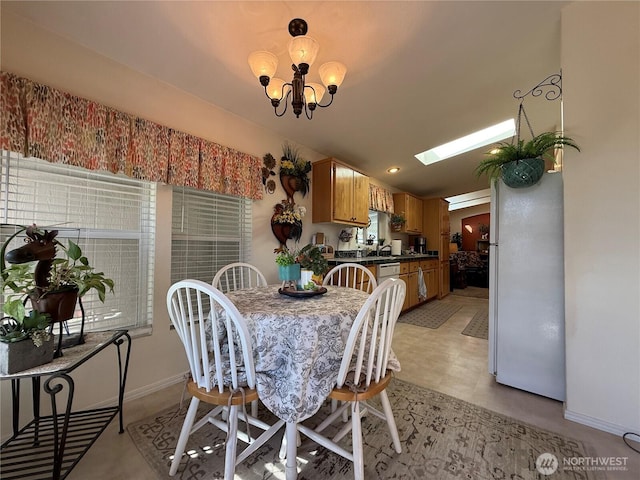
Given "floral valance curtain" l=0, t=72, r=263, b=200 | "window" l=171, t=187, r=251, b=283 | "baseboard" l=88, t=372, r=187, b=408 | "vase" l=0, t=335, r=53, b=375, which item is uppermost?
"floral valance curtain" l=0, t=72, r=263, b=200

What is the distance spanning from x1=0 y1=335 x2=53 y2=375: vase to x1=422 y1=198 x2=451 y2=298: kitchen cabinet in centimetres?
605

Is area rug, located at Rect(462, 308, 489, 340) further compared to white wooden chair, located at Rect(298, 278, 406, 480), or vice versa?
area rug, located at Rect(462, 308, 489, 340)

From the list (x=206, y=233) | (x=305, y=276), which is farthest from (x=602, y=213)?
(x=206, y=233)

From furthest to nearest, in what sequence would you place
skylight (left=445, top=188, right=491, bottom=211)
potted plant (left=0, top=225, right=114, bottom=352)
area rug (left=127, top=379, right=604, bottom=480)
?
skylight (left=445, top=188, right=491, bottom=211) < area rug (left=127, top=379, right=604, bottom=480) < potted plant (left=0, top=225, right=114, bottom=352)

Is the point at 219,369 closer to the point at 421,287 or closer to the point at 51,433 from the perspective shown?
the point at 51,433

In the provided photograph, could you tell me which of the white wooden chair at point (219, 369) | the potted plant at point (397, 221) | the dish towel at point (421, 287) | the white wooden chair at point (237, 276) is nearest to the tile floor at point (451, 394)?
the white wooden chair at point (219, 369)

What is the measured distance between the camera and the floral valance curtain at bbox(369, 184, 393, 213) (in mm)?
4562

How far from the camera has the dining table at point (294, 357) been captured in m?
1.14

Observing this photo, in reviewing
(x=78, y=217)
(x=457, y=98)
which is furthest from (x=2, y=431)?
(x=457, y=98)

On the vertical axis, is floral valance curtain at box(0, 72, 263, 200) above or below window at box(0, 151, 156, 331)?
above

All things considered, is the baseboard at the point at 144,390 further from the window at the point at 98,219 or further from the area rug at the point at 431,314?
the area rug at the point at 431,314

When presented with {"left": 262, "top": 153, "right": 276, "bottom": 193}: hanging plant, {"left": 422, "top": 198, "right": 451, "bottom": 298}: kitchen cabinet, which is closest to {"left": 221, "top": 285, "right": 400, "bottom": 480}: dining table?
{"left": 262, "top": 153, "right": 276, "bottom": 193}: hanging plant

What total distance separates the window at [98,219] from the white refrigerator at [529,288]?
112 inches

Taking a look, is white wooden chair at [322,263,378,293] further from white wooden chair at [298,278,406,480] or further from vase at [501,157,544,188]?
vase at [501,157,544,188]
